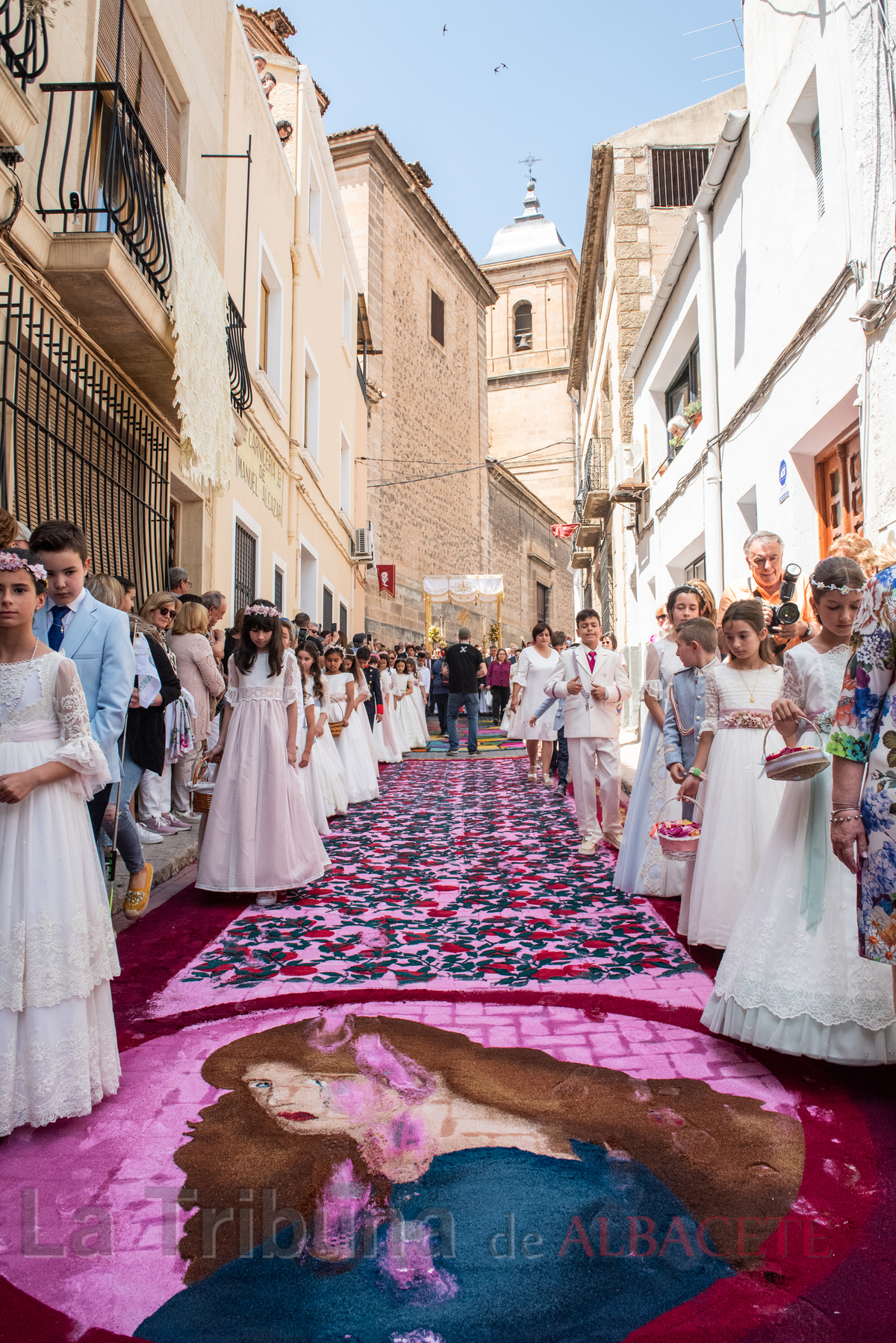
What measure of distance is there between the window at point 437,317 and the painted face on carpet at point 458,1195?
96.1 ft

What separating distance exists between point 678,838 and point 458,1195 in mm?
1980

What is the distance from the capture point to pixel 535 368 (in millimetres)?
44594

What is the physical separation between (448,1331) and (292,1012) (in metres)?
1.84

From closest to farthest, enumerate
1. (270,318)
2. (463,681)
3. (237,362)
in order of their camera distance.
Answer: (237,362) < (270,318) < (463,681)

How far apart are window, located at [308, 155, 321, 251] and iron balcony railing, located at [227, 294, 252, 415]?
6271mm

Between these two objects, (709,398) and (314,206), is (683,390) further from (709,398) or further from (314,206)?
(314,206)

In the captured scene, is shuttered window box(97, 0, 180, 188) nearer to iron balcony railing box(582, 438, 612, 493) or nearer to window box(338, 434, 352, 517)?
window box(338, 434, 352, 517)

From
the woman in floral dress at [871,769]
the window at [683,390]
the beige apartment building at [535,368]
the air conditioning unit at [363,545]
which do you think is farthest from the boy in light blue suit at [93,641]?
the beige apartment building at [535,368]

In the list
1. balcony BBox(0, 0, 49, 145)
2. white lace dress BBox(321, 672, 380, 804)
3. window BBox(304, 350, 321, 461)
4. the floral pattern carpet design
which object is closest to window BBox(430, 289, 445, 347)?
window BBox(304, 350, 321, 461)

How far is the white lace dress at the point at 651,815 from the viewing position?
5.35 metres

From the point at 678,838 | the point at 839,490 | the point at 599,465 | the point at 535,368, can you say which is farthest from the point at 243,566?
the point at 535,368

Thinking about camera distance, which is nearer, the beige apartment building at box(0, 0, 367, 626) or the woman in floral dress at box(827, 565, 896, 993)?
the woman in floral dress at box(827, 565, 896, 993)

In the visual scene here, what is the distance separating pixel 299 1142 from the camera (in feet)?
8.21

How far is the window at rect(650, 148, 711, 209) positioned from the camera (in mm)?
17703
